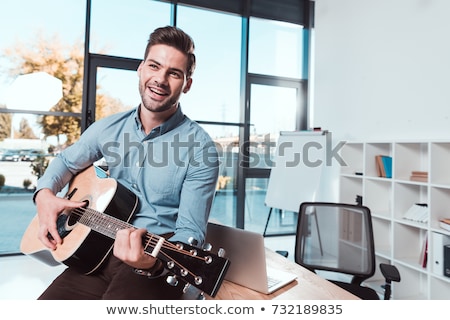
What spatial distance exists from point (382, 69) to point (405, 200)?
1158mm

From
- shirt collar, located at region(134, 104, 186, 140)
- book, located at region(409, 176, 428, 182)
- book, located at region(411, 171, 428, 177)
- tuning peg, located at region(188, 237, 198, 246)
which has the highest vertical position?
shirt collar, located at region(134, 104, 186, 140)

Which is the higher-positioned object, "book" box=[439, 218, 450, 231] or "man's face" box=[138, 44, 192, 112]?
"man's face" box=[138, 44, 192, 112]

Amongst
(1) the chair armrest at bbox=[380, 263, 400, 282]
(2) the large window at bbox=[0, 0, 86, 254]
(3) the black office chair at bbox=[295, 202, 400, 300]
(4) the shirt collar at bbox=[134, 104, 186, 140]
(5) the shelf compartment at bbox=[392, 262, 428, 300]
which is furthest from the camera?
(2) the large window at bbox=[0, 0, 86, 254]

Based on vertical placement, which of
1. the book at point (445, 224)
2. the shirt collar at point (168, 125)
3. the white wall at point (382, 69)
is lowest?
the book at point (445, 224)

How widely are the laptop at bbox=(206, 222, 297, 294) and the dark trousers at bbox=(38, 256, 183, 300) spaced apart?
7.6 inches

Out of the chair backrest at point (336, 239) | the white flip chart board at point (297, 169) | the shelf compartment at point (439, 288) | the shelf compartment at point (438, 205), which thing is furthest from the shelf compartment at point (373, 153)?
the chair backrest at point (336, 239)

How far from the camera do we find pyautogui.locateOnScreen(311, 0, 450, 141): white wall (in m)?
2.37

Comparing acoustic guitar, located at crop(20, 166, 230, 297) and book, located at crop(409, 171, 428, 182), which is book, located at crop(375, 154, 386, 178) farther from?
acoustic guitar, located at crop(20, 166, 230, 297)

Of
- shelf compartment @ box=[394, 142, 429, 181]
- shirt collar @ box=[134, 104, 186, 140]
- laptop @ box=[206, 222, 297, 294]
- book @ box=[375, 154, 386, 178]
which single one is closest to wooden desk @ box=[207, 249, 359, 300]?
laptop @ box=[206, 222, 297, 294]

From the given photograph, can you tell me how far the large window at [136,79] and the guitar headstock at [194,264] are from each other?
263 centimetres

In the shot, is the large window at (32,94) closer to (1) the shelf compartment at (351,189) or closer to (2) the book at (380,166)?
(1) the shelf compartment at (351,189)

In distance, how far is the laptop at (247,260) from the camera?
964 mm

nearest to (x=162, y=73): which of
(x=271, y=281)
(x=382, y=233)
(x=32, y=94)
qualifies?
(x=271, y=281)
